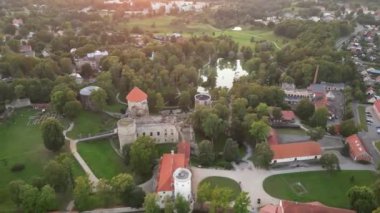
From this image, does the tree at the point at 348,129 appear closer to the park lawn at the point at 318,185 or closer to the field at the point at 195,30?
the park lawn at the point at 318,185

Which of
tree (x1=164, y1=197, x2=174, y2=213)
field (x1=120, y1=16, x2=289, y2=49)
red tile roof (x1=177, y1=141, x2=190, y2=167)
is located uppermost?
field (x1=120, y1=16, x2=289, y2=49)

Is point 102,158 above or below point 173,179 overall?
below

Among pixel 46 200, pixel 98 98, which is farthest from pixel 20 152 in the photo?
pixel 46 200

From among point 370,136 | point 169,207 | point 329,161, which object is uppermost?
point 329,161

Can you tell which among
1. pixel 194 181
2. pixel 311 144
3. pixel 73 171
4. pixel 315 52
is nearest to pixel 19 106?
pixel 73 171

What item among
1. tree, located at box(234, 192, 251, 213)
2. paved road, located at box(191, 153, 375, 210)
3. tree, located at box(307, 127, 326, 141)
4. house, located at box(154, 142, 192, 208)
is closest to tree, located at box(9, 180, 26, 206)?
house, located at box(154, 142, 192, 208)

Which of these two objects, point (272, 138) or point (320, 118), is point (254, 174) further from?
point (320, 118)

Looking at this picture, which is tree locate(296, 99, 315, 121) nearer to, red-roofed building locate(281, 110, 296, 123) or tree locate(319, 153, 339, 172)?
red-roofed building locate(281, 110, 296, 123)

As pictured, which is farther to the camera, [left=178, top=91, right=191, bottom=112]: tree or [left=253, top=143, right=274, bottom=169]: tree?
[left=178, top=91, right=191, bottom=112]: tree
